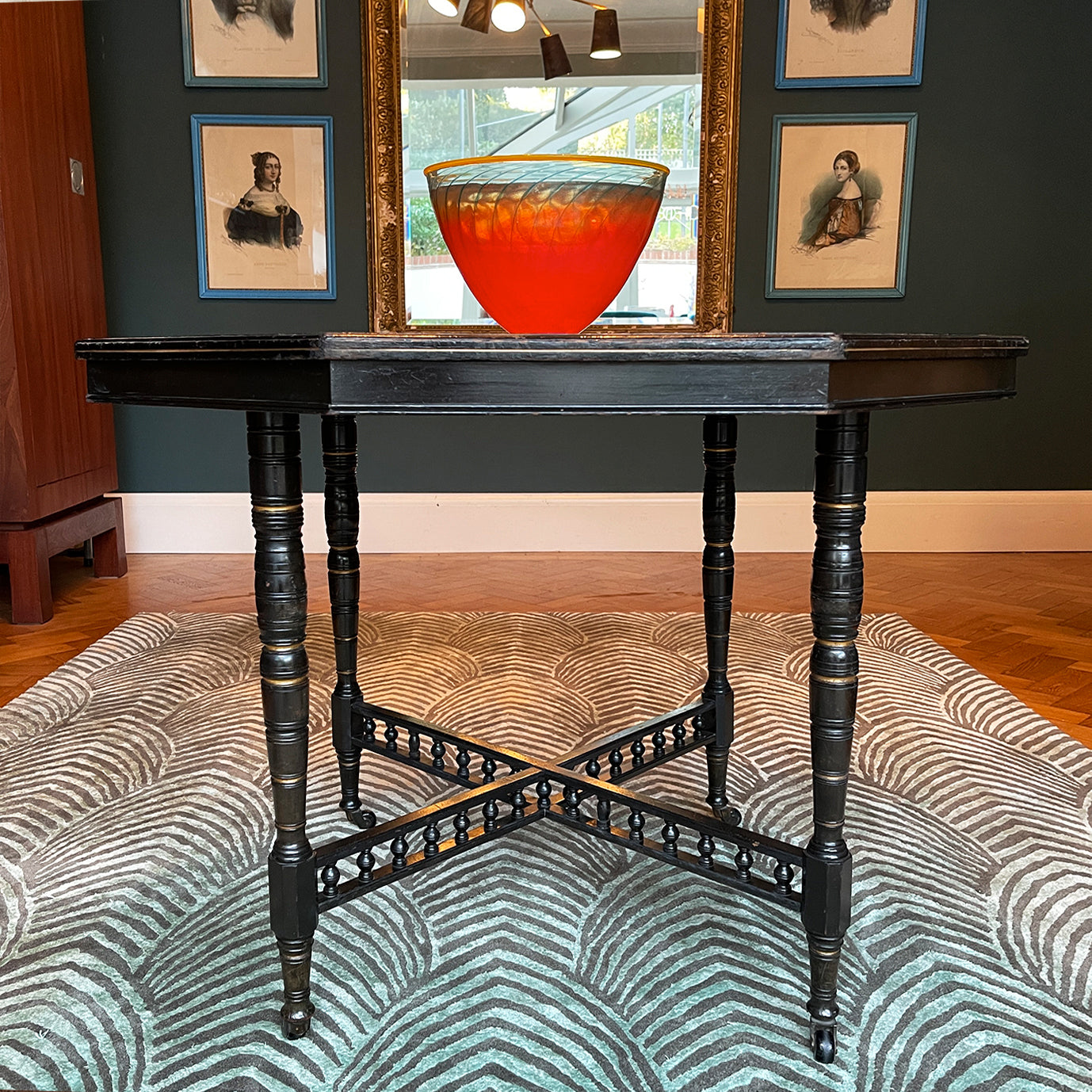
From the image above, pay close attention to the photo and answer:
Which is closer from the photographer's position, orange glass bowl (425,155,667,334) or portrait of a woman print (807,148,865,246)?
orange glass bowl (425,155,667,334)

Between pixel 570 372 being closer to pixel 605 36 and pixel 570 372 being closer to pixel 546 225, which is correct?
pixel 546 225

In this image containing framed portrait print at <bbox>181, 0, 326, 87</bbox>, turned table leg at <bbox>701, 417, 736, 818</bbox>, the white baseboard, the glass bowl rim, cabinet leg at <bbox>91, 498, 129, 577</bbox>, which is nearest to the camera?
the glass bowl rim

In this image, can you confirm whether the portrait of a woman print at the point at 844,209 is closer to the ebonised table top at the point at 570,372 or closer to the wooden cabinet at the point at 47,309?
the wooden cabinet at the point at 47,309

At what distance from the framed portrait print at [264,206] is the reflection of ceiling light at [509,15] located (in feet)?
2.64

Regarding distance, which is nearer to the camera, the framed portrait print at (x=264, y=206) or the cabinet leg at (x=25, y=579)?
the cabinet leg at (x=25, y=579)

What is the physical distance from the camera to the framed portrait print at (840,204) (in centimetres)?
394

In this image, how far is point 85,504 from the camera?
3.63 meters

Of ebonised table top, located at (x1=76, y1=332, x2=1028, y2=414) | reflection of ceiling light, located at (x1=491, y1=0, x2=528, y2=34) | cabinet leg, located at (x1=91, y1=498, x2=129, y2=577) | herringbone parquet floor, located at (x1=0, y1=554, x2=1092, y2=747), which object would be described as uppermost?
reflection of ceiling light, located at (x1=491, y1=0, x2=528, y2=34)

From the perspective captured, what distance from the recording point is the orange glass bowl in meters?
1.10

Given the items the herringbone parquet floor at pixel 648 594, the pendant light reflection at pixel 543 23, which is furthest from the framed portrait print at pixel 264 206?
the herringbone parquet floor at pixel 648 594

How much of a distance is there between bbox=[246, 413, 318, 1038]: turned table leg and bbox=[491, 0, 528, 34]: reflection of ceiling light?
11.2 ft

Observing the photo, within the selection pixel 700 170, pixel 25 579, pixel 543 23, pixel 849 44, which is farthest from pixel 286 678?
pixel 849 44

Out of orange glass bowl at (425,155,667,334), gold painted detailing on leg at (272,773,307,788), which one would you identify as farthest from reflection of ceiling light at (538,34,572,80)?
gold painted detailing on leg at (272,773,307,788)

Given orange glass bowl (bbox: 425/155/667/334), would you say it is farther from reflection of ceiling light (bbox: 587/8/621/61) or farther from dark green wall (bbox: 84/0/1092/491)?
reflection of ceiling light (bbox: 587/8/621/61)
